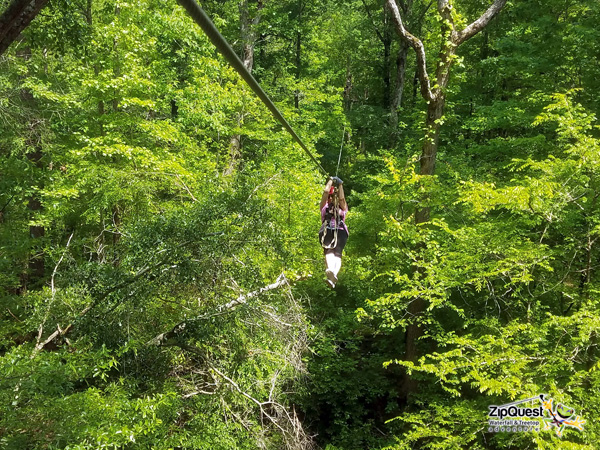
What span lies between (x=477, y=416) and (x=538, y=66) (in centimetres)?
738

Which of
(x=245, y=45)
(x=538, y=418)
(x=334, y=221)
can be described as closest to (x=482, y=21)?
(x=334, y=221)

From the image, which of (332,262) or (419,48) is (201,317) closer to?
(332,262)

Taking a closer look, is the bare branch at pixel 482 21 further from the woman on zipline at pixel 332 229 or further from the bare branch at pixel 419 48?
the woman on zipline at pixel 332 229

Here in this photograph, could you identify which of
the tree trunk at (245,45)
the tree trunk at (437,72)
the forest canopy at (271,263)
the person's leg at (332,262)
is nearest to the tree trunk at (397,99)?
the forest canopy at (271,263)

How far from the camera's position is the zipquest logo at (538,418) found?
16.3ft

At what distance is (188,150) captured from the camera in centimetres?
975

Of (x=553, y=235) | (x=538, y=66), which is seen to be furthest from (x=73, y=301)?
(x=538, y=66)

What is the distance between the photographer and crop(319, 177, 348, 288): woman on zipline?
524cm

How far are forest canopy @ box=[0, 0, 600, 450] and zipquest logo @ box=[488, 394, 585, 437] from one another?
45 mm

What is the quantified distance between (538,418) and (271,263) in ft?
13.6

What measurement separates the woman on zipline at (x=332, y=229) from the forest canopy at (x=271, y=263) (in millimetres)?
935

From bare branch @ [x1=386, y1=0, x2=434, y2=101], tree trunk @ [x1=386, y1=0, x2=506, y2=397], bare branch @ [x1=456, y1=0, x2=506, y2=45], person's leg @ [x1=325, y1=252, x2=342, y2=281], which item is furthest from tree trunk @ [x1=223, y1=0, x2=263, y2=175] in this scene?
bare branch @ [x1=456, y1=0, x2=506, y2=45]

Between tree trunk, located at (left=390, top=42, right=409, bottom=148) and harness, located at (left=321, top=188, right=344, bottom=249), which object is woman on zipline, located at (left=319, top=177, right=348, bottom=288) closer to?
harness, located at (left=321, top=188, right=344, bottom=249)

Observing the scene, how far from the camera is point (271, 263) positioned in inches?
275
